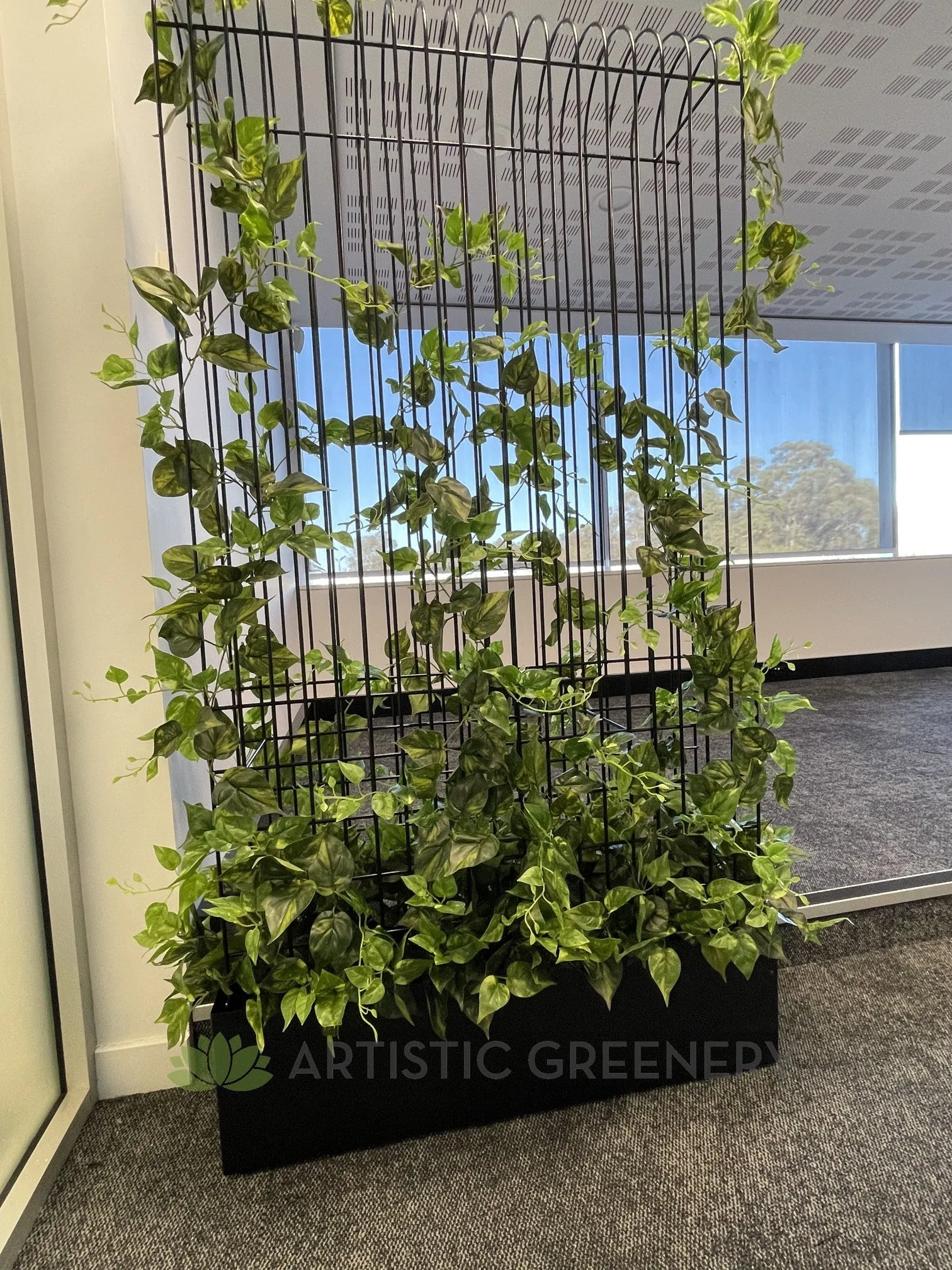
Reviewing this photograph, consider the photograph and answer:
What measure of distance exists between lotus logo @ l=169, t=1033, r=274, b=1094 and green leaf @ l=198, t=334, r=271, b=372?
91cm

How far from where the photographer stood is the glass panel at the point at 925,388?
493cm

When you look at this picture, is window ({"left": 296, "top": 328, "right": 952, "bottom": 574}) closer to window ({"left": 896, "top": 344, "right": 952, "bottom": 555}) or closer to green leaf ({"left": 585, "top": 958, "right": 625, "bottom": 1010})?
window ({"left": 896, "top": 344, "right": 952, "bottom": 555})

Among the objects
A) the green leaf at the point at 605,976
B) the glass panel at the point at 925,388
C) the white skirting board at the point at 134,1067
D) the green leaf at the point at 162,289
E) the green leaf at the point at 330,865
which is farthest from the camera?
the glass panel at the point at 925,388

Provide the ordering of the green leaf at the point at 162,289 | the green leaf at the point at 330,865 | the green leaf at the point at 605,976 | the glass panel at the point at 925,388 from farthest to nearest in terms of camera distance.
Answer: the glass panel at the point at 925,388
the green leaf at the point at 605,976
the green leaf at the point at 330,865
the green leaf at the point at 162,289

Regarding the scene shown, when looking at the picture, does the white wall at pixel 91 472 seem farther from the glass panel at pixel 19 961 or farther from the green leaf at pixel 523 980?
the green leaf at pixel 523 980

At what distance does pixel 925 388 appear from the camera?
→ 500cm

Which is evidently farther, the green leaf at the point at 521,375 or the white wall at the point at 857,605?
the white wall at the point at 857,605

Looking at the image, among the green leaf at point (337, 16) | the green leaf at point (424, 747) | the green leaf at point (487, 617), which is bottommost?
the green leaf at point (424, 747)

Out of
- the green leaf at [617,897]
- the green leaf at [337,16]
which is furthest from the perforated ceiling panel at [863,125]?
the green leaf at [617,897]

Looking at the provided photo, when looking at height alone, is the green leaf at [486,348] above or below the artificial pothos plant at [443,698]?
above

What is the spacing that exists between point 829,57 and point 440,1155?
280cm

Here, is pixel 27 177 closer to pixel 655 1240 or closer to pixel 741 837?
pixel 741 837

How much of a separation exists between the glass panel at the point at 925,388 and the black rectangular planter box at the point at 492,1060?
4.80 metres

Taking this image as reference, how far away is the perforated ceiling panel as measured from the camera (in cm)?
196
